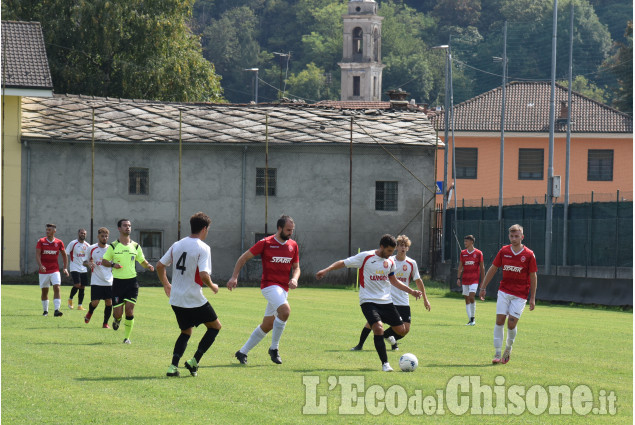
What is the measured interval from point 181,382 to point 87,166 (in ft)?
113

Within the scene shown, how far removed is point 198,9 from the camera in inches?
6137

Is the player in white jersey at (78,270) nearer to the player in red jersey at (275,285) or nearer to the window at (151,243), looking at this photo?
the player in red jersey at (275,285)

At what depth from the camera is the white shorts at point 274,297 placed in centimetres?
1573

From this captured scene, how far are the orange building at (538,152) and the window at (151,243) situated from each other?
2461 centimetres

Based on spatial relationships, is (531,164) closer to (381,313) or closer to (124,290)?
(124,290)

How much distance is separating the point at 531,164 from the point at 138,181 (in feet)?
102

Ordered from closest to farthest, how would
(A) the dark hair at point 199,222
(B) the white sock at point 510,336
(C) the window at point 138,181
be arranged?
1. (A) the dark hair at point 199,222
2. (B) the white sock at point 510,336
3. (C) the window at point 138,181

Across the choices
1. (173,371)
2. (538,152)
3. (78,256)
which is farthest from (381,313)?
(538,152)

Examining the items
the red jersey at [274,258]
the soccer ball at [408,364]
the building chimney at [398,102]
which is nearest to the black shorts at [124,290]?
the red jersey at [274,258]

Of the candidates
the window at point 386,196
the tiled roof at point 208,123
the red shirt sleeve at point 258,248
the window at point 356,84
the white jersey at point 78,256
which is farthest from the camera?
the window at point 356,84

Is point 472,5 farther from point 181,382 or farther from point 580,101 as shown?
point 181,382

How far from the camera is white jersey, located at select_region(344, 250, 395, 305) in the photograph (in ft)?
51.6

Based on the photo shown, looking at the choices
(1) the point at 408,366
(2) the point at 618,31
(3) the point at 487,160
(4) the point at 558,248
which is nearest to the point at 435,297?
(4) the point at 558,248

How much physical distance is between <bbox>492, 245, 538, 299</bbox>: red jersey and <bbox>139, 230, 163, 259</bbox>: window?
31832mm
